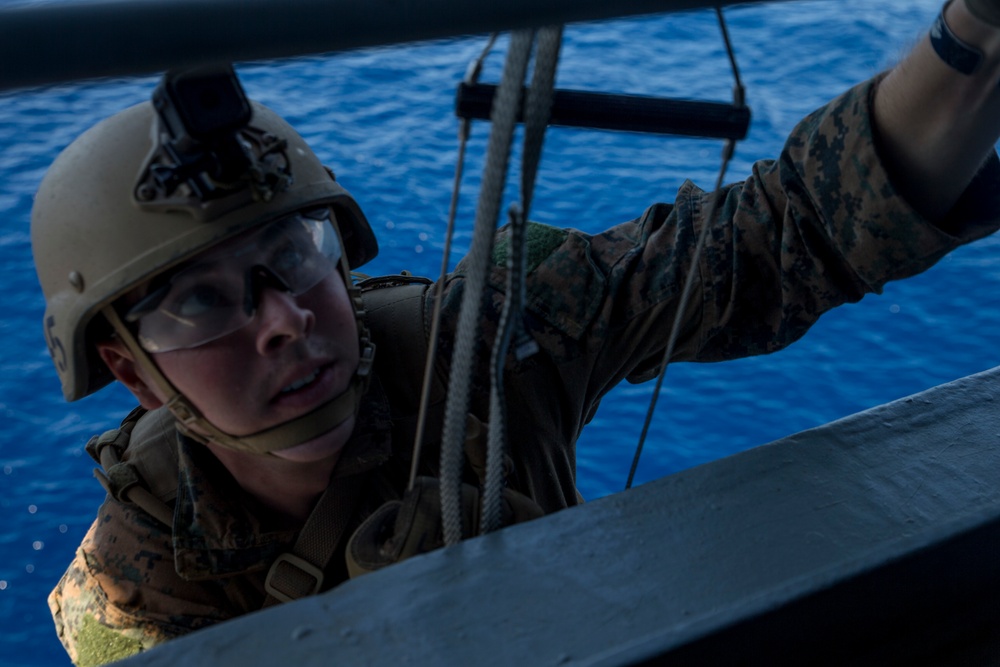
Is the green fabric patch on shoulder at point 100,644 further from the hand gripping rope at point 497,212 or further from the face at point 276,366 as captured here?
the hand gripping rope at point 497,212

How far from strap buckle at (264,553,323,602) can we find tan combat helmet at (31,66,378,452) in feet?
0.74

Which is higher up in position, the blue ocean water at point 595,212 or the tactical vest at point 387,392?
the tactical vest at point 387,392

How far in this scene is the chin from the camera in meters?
1.65

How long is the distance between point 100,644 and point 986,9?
1698 millimetres

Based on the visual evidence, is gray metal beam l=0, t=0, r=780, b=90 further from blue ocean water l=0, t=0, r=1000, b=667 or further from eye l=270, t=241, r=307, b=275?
blue ocean water l=0, t=0, r=1000, b=667

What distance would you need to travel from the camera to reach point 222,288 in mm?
1574

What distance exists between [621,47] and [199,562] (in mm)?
7196

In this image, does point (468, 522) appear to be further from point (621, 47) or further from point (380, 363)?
point (621, 47)

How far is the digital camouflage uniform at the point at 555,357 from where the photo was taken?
158 cm

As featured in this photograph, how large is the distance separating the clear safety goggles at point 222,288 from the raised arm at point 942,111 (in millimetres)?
897

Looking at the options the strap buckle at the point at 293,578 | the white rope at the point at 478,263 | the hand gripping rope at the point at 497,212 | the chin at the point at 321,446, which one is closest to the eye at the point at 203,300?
the chin at the point at 321,446

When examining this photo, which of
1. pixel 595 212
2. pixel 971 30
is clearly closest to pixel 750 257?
pixel 971 30

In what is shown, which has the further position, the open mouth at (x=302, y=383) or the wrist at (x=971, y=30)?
the open mouth at (x=302, y=383)

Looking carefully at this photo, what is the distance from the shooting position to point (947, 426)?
1.09m
